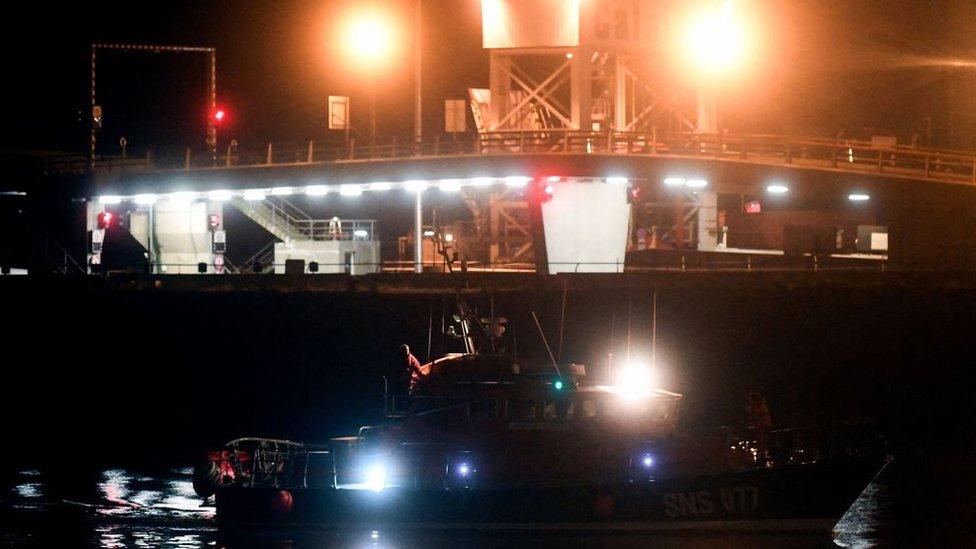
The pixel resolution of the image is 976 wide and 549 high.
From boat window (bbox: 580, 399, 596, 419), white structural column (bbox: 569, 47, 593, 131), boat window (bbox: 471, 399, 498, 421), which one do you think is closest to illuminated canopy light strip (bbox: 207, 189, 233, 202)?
white structural column (bbox: 569, 47, 593, 131)

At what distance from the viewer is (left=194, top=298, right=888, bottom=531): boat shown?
26.9m

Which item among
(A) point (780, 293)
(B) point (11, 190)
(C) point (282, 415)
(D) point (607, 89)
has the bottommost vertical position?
(C) point (282, 415)

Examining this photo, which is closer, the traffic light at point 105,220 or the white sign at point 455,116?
the traffic light at point 105,220

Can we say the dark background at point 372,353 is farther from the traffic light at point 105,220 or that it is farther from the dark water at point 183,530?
the traffic light at point 105,220

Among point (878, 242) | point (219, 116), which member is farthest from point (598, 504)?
point (878, 242)

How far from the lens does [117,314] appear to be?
2053 inches

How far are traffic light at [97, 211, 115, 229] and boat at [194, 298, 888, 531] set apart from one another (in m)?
38.5

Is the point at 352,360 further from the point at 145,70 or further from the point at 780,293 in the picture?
the point at 145,70

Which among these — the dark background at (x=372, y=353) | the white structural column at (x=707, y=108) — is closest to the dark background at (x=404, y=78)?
the white structural column at (x=707, y=108)

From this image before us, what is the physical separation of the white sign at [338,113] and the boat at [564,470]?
44.3 metres

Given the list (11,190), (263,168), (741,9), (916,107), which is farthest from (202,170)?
(916,107)

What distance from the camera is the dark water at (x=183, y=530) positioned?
27344 mm

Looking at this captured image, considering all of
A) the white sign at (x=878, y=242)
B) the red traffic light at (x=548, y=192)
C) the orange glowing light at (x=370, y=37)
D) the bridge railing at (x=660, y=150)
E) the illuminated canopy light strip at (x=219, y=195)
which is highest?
the orange glowing light at (x=370, y=37)

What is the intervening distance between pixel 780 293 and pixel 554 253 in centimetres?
1634
